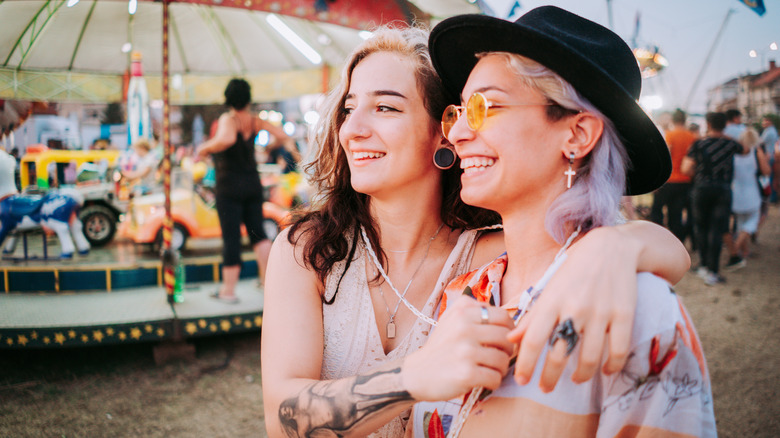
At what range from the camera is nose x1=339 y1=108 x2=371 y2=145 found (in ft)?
5.82

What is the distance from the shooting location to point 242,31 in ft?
28.6

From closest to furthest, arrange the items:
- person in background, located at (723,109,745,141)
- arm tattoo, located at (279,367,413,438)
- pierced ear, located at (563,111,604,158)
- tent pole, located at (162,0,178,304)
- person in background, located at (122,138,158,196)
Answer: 1. arm tattoo, located at (279,367,413,438)
2. pierced ear, located at (563,111,604,158)
3. tent pole, located at (162,0,178,304)
4. person in background, located at (122,138,158,196)
5. person in background, located at (723,109,745,141)

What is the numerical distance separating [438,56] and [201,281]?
4719 mm

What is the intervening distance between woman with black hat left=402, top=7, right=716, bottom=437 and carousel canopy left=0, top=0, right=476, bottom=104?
2.00m

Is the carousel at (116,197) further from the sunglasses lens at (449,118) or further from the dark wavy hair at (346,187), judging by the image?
the sunglasses lens at (449,118)

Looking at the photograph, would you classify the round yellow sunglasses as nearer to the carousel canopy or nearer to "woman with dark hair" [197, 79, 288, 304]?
the carousel canopy

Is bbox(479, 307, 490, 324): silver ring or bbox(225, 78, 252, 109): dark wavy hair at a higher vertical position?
bbox(225, 78, 252, 109): dark wavy hair

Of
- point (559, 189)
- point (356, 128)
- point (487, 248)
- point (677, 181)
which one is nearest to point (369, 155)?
point (356, 128)

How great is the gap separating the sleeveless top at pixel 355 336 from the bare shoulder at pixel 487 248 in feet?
0.85

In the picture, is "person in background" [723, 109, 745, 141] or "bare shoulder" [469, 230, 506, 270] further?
"person in background" [723, 109, 745, 141]

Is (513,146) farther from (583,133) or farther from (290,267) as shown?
(290,267)

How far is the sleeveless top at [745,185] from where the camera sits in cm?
702

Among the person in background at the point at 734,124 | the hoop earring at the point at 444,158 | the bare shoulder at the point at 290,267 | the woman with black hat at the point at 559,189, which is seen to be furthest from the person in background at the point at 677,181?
the bare shoulder at the point at 290,267

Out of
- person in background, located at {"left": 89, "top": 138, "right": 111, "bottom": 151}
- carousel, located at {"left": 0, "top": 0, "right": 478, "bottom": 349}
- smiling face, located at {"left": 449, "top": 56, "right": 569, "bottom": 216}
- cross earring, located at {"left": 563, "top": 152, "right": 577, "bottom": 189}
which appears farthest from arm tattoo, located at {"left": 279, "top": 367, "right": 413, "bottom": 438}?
person in background, located at {"left": 89, "top": 138, "right": 111, "bottom": 151}
